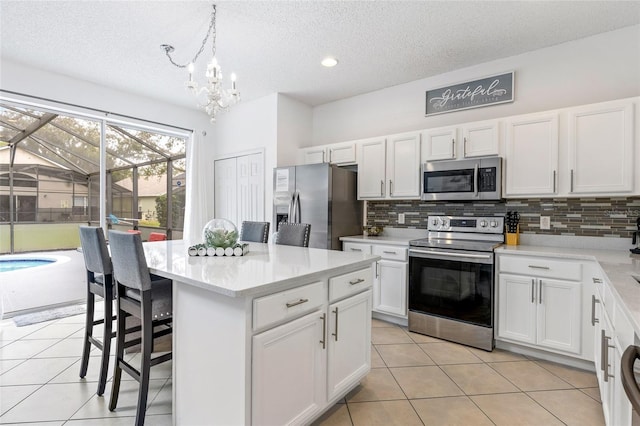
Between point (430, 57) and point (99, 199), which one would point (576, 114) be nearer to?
point (430, 57)

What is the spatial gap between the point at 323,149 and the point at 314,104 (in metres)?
0.92

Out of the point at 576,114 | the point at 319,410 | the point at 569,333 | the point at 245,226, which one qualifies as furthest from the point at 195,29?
the point at 569,333

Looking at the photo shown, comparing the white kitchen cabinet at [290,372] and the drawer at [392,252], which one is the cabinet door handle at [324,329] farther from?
the drawer at [392,252]

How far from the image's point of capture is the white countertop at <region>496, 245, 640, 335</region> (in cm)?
122

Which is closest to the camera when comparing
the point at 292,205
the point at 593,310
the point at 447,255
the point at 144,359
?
the point at 144,359

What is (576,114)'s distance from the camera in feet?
8.59

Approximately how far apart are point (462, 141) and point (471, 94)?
0.63 meters

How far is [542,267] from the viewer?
8.36ft

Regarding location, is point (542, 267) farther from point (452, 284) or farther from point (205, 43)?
point (205, 43)

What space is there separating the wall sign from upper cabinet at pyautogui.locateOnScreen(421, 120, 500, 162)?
0.42 meters

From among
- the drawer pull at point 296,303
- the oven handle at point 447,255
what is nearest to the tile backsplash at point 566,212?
the oven handle at point 447,255

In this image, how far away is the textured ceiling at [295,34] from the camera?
2.44m

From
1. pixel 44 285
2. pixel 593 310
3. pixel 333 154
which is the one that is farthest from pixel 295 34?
pixel 44 285

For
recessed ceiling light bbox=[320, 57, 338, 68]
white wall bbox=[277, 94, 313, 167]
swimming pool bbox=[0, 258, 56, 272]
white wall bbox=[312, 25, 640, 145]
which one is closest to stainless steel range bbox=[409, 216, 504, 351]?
white wall bbox=[312, 25, 640, 145]
